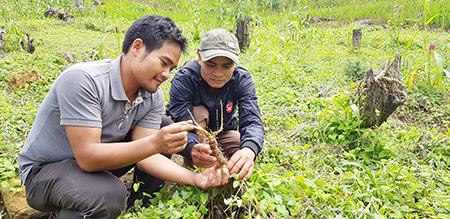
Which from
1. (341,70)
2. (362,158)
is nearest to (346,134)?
(362,158)

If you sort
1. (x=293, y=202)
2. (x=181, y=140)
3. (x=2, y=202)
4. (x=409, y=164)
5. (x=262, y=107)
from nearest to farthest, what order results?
(x=181, y=140)
(x=293, y=202)
(x=2, y=202)
(x=409, y=164)
(x=262, y=107)

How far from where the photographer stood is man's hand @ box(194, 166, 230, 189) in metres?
1.92

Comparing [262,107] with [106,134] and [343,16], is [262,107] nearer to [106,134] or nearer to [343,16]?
[106,134]

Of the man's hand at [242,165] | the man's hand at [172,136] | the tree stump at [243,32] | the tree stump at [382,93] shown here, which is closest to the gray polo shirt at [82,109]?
the man's hand at [172,136]

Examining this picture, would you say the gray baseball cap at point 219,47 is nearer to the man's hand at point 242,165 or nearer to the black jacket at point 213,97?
the black jacket at point 213,97

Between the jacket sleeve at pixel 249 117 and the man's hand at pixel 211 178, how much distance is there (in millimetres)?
346

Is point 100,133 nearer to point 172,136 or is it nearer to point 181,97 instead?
point 172,136

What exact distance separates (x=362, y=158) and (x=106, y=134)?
1689 millimetres

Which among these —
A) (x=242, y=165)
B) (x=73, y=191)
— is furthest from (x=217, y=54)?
(x=73, y=191)

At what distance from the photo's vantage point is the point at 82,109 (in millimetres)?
1778

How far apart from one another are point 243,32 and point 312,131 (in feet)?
12.4

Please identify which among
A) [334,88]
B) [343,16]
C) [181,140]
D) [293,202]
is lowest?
[343,16]

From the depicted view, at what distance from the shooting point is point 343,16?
1100cm

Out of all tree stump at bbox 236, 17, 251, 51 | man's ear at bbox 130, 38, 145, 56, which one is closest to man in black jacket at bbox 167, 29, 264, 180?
man's ear at bbox 130, 38, 145, 56
